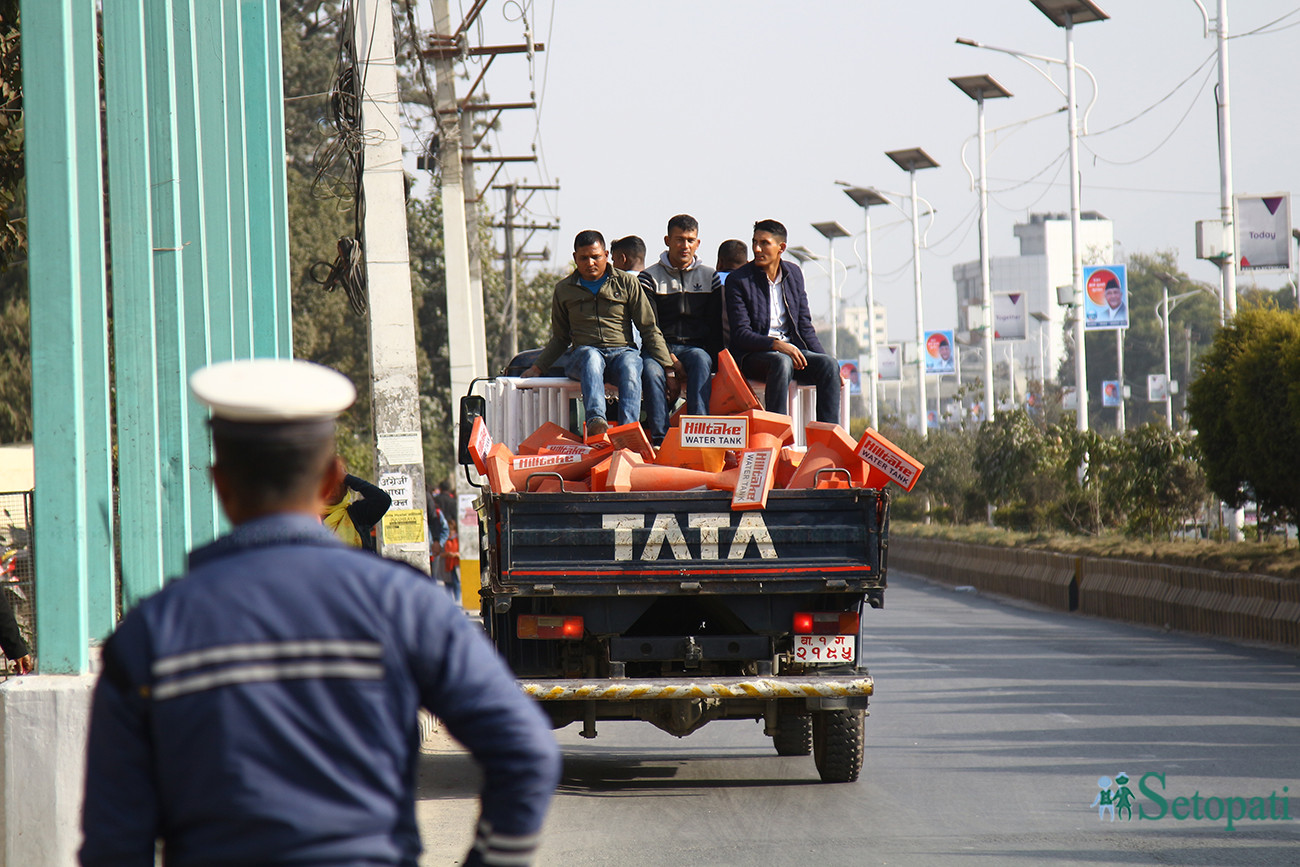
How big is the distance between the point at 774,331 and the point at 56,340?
5069 millimetres

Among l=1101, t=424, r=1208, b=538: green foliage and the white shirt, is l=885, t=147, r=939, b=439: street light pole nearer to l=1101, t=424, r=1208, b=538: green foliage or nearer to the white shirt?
l=1101, t=424, r=1208, b=538: green foliage

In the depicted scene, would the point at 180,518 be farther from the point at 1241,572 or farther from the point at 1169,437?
the point at 1169,437

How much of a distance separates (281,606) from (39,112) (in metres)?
5.15

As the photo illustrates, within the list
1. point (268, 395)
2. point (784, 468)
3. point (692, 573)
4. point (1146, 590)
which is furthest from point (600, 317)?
point (1146, 590)

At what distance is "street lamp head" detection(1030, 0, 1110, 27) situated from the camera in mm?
34688

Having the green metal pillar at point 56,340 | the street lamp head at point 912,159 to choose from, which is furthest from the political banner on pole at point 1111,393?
the green metal pillar at point 56,340

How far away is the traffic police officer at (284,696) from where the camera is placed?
2.45 metres

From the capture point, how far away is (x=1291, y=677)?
15555mm

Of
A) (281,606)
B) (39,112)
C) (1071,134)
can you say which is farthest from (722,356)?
(1071,134)

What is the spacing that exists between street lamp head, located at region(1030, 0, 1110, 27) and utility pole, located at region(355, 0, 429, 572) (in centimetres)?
2564

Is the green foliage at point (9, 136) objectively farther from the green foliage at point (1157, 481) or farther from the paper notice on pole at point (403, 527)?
the green foliage at point (1157, 481)

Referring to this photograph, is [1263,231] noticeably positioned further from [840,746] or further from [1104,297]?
[840,746]

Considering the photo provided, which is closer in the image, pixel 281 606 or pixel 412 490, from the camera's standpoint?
pixel 281 606

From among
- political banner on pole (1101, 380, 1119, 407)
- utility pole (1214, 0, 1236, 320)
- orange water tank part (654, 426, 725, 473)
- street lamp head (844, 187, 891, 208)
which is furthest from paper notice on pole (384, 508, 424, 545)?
political banner on pole (1101, 380, 1119, 407)
